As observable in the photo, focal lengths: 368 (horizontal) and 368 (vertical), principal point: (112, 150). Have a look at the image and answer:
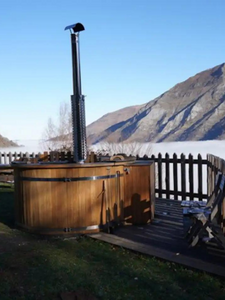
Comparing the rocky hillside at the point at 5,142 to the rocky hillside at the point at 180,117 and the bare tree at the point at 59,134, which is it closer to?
the bare tree at the point at 59,134

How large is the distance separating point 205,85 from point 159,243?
552 feet

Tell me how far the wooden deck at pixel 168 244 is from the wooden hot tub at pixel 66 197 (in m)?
0.37

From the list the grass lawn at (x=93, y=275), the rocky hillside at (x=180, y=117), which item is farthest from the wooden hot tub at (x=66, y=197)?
the rocky hillside at (x=180, y=117)

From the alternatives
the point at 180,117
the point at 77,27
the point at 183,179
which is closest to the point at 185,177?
the point at 183,179

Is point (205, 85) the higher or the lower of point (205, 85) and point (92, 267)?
the higher

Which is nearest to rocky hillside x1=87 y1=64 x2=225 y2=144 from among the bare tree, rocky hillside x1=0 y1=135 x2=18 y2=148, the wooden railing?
rocky hillside x1=0 y1=135 x2=18 y2=148

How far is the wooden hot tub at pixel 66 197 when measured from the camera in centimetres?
628

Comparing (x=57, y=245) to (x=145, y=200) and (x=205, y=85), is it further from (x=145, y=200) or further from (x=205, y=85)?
(x=205, y=85)

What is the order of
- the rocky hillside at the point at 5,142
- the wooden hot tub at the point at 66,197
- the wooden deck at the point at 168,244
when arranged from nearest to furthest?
the wooden deck at the point at 168,244 < the wooden hot tub at the point at 66,197 < the rocky hillside at the point at 5,142

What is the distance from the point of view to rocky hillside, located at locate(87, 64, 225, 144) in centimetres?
10438

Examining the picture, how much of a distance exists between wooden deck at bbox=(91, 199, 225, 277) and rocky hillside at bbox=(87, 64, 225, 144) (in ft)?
237

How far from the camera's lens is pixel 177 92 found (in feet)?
544

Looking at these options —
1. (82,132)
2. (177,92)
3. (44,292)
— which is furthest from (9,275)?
(177,92)

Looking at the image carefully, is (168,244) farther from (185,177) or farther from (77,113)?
(185,177)
